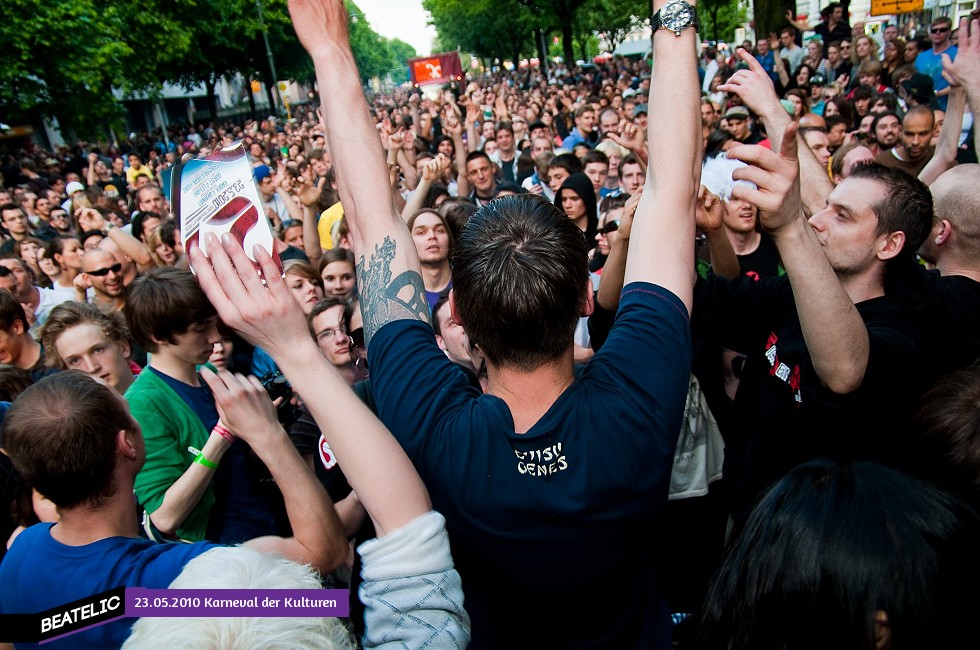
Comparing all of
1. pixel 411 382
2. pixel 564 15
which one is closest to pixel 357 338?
pixel 411 382

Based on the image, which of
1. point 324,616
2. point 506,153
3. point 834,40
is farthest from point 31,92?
point 324,616

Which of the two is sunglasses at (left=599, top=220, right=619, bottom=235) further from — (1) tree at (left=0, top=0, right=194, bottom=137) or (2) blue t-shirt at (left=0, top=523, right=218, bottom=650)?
(1) tree at (left=0, top=0, right=194, bottom=137)

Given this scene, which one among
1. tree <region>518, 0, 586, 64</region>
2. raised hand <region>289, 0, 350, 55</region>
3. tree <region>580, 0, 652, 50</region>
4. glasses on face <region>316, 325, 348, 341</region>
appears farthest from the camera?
tree <region>580, 0, 652, 50</region>

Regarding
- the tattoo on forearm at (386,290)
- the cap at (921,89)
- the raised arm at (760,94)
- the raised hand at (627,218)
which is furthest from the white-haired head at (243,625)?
the cap at (921,89)

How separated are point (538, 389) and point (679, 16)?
3.25 feet

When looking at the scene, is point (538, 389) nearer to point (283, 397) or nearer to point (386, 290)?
point (386, 290)

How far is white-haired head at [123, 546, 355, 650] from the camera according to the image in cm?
113

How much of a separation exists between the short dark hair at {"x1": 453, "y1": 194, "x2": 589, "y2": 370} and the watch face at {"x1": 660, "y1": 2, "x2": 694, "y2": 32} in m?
0.59

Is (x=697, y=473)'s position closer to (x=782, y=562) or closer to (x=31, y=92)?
(x=782, y=562)

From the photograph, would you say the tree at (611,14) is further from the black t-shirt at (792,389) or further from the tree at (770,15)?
the black t-shirt at (792,389)

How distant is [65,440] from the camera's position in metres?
1.74

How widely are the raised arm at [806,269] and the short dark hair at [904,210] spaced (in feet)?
2.08

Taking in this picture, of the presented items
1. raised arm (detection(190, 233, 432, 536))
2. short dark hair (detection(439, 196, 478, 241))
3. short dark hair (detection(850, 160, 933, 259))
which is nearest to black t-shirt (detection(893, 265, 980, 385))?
short dark hair (detection(850, 160, 933, 259))

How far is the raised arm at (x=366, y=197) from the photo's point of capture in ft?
4.80
